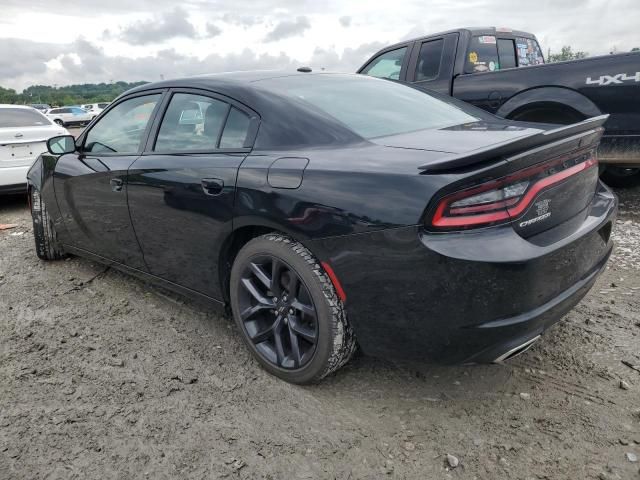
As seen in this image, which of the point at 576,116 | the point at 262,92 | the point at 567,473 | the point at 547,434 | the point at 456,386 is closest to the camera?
the point at 567,473

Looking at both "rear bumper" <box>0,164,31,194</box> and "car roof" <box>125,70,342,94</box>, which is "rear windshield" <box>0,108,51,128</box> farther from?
"car roof" <box>125,70,342,94</box>

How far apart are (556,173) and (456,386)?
3.62 feet

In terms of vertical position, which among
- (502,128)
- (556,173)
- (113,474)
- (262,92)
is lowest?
(113,474)

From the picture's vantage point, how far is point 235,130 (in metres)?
2.75

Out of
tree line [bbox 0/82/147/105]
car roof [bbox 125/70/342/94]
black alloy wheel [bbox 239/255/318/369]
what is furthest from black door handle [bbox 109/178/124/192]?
tree line [bbox 0/82/147/105]

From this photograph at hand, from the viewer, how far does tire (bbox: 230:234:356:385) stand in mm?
2281

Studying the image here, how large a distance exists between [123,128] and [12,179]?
3805 mm

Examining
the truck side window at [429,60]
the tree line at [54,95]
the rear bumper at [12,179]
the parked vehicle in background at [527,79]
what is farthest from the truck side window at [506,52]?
the tree line at [54,95]

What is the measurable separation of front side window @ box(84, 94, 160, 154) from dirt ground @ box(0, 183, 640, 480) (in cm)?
119

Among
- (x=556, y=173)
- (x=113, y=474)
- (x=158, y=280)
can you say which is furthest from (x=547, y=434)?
(x=158, y=280)

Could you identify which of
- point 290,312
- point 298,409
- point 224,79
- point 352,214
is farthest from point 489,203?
point 224,79

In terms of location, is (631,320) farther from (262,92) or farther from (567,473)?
(262,92)

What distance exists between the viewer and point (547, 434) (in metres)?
2.14

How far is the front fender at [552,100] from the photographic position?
15.2 feet
